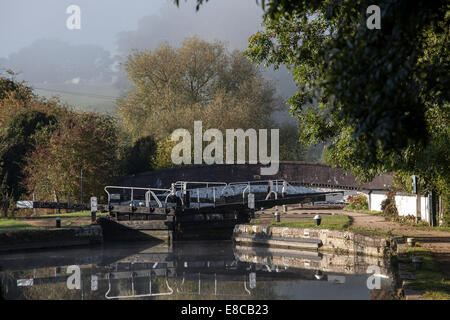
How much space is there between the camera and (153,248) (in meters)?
23.2

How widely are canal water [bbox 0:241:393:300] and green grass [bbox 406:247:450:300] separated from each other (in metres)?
0.69

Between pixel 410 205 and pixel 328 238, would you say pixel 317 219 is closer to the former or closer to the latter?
pixel 328 238

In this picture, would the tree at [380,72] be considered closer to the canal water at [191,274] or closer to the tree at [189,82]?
the canal water at [191,274]

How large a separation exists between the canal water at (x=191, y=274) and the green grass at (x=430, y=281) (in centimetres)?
69

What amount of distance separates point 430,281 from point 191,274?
7174 mm

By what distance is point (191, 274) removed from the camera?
1664cm

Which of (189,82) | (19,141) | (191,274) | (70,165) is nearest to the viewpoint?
(191,274)

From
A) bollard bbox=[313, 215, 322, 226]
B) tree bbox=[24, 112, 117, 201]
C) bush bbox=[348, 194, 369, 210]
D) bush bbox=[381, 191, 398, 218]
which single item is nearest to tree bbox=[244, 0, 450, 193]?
bollard bbox=[313, 215, 322, 226]

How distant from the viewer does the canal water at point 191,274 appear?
43.7 feet

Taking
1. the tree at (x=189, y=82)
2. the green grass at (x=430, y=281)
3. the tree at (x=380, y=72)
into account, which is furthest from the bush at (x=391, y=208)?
the tree at (x=189, y=82)

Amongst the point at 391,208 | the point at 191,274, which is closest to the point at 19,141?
the point at 391,208

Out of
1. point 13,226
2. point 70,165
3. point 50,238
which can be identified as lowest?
point 50,238

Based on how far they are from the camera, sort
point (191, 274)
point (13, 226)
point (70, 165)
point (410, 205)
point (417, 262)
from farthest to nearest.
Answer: point (70, 165), point (410, 205), point (13, 226), point (191, 274), point (417, 262)

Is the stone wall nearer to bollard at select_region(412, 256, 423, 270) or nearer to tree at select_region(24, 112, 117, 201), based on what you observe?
bollard at select_region(412, 256, 423, 270)
